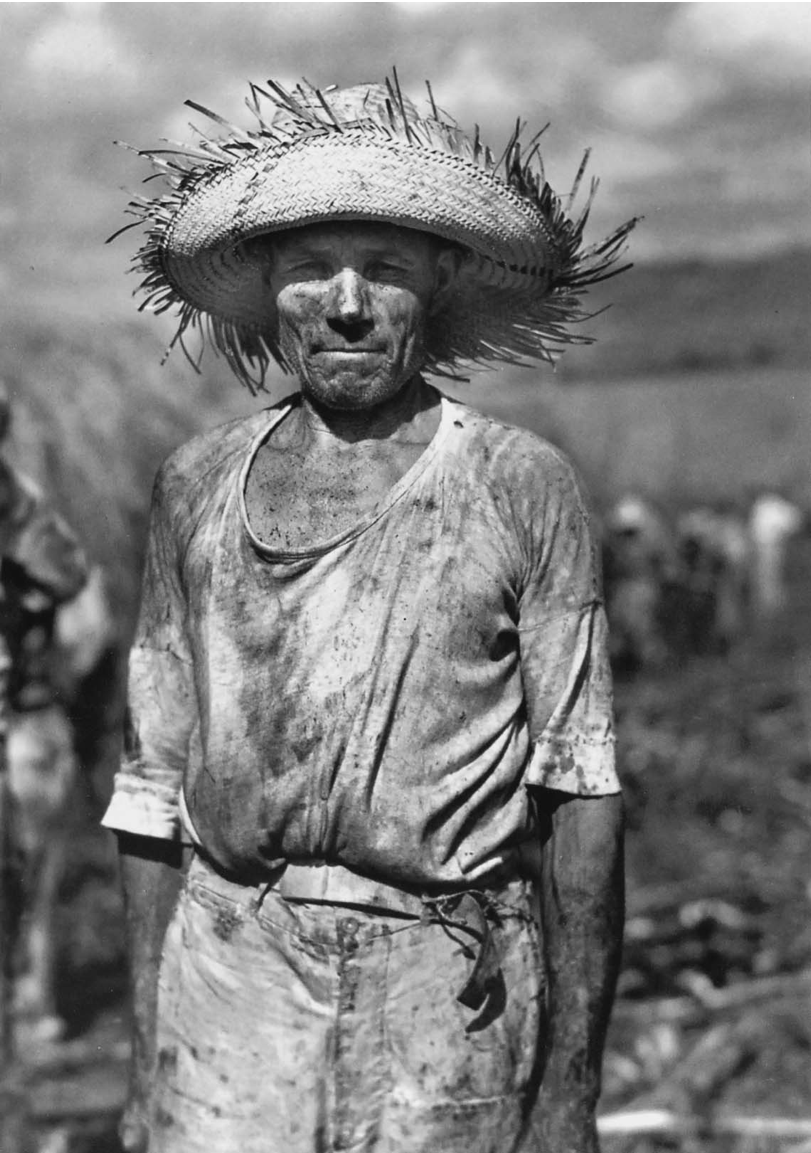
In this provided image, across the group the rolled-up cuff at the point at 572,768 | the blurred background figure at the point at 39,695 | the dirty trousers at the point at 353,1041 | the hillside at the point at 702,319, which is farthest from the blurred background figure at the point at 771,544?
the dirty trousers at the point at 353,1041

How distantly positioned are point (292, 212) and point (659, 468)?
19.9ft

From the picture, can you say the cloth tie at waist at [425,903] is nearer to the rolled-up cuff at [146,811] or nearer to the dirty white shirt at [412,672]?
the dirty white shirt at [412,672]

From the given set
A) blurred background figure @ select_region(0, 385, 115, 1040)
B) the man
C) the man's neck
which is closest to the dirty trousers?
the man

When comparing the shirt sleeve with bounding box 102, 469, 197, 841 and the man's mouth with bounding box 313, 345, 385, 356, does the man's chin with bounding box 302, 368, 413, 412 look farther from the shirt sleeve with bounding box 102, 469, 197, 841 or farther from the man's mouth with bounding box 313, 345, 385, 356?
the shirt sleeve with bounding box 102, 469, 197, 841

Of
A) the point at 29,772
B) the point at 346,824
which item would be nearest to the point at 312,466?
the point at 346,824

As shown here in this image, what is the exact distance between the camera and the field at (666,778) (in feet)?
Answer: 15.0

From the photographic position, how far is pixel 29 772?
15.4 ft

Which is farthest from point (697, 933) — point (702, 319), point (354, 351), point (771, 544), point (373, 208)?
point (373, 208)

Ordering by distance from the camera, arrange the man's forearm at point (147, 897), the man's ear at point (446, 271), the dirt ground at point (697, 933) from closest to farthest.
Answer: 1. the man's ear at point (446, 271)
2. the man's forearm at point (147, 897)
3. the dirt ground at point (697, 933)

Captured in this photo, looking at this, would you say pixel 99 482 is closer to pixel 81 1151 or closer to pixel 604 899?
pixel 81 1151

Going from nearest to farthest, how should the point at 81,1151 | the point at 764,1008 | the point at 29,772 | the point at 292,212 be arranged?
the point at 292,212 < the point at 81,1151 < the point at 29,772 < the point at 764,1008

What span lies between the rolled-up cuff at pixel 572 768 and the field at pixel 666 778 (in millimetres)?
2298

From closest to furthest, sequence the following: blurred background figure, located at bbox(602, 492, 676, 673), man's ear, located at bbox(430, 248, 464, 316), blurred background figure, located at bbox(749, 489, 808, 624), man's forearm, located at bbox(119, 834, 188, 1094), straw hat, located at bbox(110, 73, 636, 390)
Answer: straw hat, located at bbox(110, 73, 636, 390)
man's ear, located at bbox(430, 248, 464, 316)
man's forearm, located at bbox(119, 834, 188, 1094)
blurred background figure, located at bbox(602, 492, 676, 673)
blurred background figure, located at bbox(749, 489, 808, 624)

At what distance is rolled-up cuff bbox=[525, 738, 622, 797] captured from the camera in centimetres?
219
